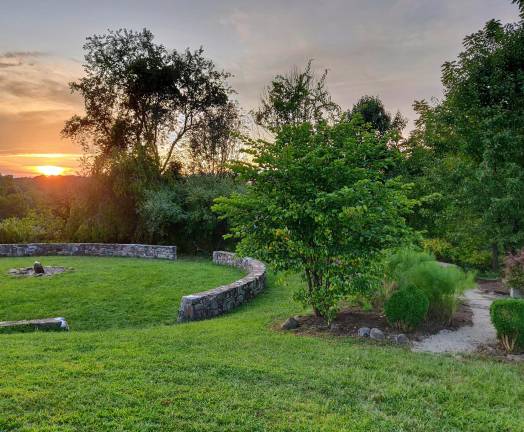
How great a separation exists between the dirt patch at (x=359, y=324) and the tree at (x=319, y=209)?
0.25m

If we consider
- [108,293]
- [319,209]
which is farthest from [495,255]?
[108,293]

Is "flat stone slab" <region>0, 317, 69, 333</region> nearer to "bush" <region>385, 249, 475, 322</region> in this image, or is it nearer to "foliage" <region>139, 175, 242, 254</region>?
"bush" <region>385, 249, 475, 322</region>

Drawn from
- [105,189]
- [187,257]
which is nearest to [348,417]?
[187,257]

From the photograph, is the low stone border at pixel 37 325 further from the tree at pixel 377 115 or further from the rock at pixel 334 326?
the tree at pixel 377 115

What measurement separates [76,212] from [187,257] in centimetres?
676

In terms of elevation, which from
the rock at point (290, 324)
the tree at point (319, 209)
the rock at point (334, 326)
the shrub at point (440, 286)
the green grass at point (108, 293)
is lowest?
the green grass at point (108, 293)

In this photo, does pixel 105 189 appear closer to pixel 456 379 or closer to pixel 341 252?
pixel 341 252

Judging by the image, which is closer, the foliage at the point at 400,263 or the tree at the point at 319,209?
the tree at the point at 319,209

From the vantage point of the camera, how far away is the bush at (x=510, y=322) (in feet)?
17.1

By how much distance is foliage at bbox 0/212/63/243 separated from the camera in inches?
764

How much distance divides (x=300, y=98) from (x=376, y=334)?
17484 mm

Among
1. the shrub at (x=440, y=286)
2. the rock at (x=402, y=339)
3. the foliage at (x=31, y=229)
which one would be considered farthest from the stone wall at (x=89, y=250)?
the rock at (x=402, y=339)

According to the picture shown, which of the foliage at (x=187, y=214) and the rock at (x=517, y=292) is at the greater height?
the foliage at (x=187, y=214)

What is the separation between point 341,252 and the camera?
6.14m
